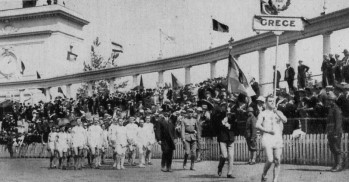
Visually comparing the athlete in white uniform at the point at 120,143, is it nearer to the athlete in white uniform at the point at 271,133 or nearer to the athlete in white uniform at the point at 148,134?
the athlete in white uniform at the point at 148,134

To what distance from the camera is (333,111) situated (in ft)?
47.3

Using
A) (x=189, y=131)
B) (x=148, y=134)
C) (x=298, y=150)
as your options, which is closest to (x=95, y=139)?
(x=148, y=134)

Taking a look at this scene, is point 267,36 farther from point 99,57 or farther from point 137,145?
point 99,57

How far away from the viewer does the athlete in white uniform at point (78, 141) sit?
2078 centimetres

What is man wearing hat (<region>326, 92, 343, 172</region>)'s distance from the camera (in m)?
14.4

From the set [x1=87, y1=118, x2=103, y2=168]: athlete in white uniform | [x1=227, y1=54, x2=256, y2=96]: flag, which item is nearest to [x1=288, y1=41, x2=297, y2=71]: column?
[x1=227, y1=54, x2=256, y2=96]: flag

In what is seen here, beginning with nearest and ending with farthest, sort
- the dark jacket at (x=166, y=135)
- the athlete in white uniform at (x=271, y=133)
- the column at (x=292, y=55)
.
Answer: the athlete in white uniform at (x=271, y=133), the dark jacket at (x=166, y=135), the column at (x=292, y=55)

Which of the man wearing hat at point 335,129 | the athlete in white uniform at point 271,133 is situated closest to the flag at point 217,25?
the man wearing hat at point 335,129

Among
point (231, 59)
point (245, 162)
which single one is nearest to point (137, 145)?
point (245, 162)

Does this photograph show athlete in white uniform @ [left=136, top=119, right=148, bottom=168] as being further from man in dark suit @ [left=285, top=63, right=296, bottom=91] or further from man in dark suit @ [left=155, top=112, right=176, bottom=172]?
man in dark suit @ [left=285, top=63, right=296, bottom=91]

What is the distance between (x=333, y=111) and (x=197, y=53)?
24063 mm

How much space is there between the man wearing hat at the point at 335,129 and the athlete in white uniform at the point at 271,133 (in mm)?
2655

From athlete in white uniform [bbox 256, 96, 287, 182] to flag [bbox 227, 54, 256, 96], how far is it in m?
4.39

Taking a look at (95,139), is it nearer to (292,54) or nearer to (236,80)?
(236,80)
